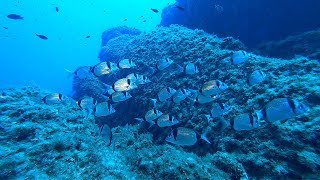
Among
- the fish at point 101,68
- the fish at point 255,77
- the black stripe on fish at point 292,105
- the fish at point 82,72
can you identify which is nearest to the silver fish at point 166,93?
the fish at point 101,68

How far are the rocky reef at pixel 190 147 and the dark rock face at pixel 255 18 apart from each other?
29.6 feet

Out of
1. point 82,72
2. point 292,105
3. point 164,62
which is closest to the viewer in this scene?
point 292,105

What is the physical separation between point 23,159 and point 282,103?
4.00m

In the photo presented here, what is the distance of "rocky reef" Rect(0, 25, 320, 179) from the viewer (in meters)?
3.84

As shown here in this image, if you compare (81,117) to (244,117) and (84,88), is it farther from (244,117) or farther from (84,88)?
(84,88)

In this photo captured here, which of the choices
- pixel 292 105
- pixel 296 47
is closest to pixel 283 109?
pixel 292 105

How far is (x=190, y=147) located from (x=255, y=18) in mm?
12810

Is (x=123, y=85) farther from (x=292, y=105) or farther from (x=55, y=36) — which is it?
(x=55, y=36)

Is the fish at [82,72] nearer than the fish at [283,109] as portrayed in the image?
No

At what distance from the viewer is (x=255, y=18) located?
15.6 meters

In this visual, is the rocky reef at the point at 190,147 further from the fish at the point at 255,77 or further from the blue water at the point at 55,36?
the blue water at the point at 55,36

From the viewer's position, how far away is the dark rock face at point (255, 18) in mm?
14195

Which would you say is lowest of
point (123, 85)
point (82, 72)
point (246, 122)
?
point (82, 72)

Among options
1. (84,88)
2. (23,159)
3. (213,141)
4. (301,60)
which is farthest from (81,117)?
(84,88)
